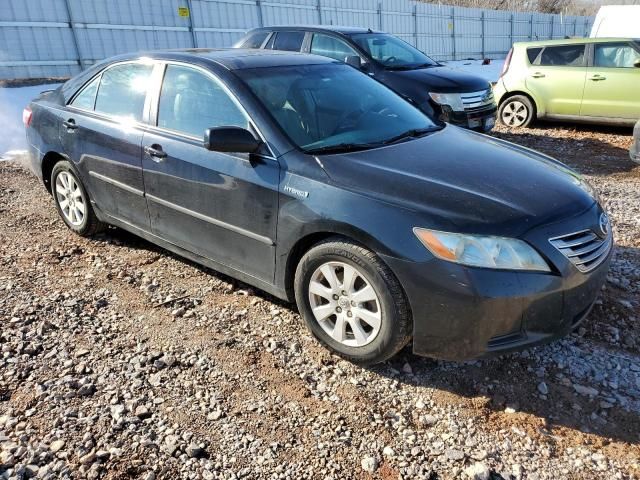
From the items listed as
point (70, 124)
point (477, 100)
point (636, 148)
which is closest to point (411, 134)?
point (70, 124)

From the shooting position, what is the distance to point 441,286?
2576mm

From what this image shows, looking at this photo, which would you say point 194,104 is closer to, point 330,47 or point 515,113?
point 330,47

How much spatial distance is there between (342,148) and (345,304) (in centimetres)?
95

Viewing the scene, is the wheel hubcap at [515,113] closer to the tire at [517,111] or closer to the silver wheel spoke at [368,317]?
the tire at [517,111]

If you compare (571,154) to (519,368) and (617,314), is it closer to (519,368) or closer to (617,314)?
(617,314)

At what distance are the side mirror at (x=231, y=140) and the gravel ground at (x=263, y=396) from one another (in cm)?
111

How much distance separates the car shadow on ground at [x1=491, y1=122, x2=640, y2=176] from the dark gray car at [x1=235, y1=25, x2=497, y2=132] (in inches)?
44.0

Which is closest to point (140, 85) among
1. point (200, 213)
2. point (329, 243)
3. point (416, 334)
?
point (200, 213)

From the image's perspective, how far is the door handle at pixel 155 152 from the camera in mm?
3678

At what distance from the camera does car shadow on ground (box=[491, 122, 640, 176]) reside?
7254 mm

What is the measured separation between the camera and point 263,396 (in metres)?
2.81

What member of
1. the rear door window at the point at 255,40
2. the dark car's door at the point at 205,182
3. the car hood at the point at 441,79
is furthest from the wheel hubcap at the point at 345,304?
the rear door window at the point at 255,40

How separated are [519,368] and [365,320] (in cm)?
91

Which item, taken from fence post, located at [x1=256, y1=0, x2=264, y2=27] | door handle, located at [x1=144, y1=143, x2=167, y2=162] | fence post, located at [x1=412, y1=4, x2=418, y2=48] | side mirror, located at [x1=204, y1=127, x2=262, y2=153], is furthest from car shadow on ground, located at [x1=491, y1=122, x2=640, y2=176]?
fence post, located at [x1=412, y1=4, x2=418, y2=48]
